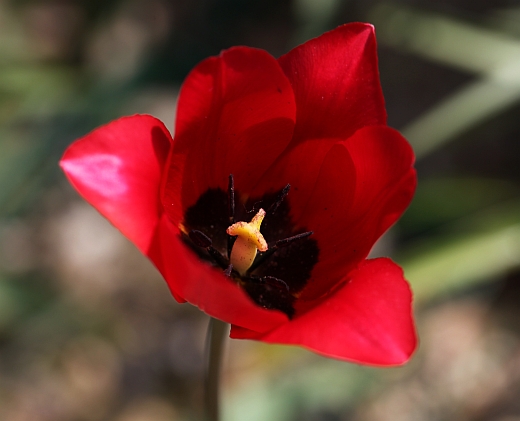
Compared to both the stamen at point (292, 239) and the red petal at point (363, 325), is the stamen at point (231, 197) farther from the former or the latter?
→ the red petal at point (363, 325)

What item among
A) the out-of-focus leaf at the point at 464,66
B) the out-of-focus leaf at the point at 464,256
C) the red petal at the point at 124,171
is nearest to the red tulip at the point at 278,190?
the red petal at the point at 124,171

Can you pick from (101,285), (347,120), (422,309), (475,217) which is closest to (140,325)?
(101,285)

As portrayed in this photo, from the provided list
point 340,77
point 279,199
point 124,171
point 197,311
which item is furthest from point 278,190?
point 197,311

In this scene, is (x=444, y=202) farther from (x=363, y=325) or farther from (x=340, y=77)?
(x=363, y=325)

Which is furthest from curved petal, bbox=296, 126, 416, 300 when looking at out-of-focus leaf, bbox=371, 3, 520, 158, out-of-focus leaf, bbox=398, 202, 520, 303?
out-of-focus leaf, bbox=371, 3, 520, 158

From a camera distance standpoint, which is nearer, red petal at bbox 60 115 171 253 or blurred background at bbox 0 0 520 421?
red petal at bbox 60 115 171 253

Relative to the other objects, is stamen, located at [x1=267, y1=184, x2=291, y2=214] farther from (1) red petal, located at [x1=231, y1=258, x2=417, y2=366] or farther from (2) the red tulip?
(1) red petal, located at [x1=231, y1=258, x2=417, y2=366]
